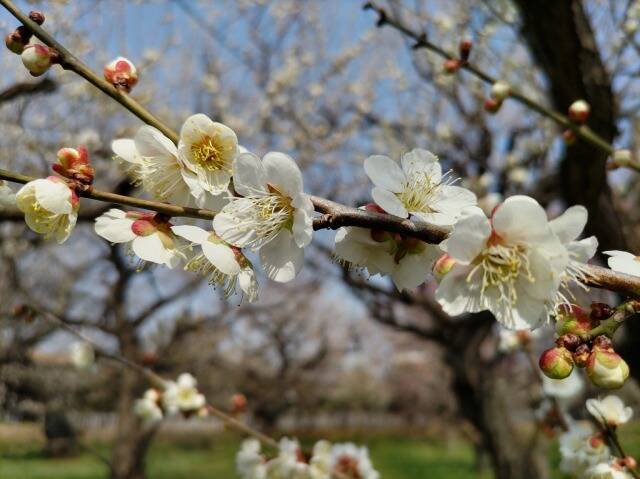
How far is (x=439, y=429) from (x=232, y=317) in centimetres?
1482

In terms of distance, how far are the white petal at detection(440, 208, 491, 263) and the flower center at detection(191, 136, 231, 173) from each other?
406mm

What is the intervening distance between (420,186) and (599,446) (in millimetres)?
1051

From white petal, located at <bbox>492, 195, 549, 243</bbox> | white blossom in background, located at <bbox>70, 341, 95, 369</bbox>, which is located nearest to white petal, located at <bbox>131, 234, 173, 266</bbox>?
white petal, located at <bbox>492, 195, 549, 243</bbox>

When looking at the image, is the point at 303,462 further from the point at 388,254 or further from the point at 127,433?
the point at 127,433

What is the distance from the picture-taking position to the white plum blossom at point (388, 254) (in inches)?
35.7

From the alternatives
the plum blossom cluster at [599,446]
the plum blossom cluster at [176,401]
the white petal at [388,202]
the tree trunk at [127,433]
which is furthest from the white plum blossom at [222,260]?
the tree trunk at [127,433]

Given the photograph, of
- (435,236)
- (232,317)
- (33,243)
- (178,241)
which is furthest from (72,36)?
(232,317)

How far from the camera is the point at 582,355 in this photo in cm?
78

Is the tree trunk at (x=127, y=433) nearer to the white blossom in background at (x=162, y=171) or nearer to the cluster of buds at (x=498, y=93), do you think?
the cluster of buds at (x=498, y=93)

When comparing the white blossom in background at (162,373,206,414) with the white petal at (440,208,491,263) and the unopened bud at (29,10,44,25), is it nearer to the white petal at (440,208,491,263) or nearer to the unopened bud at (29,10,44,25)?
the unopened bud at (29,10,44,25)

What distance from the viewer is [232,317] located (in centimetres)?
892

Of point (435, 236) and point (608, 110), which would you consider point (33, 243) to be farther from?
point (435, 236)

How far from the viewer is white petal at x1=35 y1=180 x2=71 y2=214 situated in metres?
0.83

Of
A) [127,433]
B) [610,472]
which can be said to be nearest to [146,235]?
[610,472]
